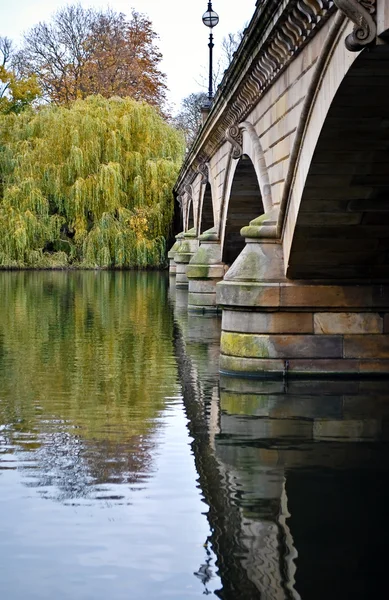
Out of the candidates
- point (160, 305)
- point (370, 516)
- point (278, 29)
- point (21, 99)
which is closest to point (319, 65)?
point (278, 29)

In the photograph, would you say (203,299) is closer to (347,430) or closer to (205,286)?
(205,286)

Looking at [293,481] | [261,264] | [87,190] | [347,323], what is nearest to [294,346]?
[347,323]

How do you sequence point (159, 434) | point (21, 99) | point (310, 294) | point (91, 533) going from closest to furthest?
point (91, 533) → point (159, 434) → point (310, 294) → point (21, 99)

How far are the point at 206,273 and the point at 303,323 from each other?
899 centimetres

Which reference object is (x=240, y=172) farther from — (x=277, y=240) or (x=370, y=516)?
(x=370, y=516)

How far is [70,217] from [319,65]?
84.0ft

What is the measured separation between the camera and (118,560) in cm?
501

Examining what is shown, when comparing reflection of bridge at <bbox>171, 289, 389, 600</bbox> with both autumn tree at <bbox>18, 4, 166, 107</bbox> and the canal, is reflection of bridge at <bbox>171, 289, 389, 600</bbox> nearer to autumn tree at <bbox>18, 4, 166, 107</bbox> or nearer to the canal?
the canal

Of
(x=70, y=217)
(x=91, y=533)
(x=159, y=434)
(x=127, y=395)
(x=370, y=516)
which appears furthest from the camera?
(x=70, y=217)

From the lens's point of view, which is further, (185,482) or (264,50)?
(264,50)

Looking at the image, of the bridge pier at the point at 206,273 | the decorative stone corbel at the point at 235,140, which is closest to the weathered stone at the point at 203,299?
the bridge pier at the point at 206,273

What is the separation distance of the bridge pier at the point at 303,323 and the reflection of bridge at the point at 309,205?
0.01m

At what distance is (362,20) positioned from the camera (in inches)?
241

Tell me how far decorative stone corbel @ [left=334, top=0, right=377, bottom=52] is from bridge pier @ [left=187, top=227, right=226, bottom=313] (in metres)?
13.4
